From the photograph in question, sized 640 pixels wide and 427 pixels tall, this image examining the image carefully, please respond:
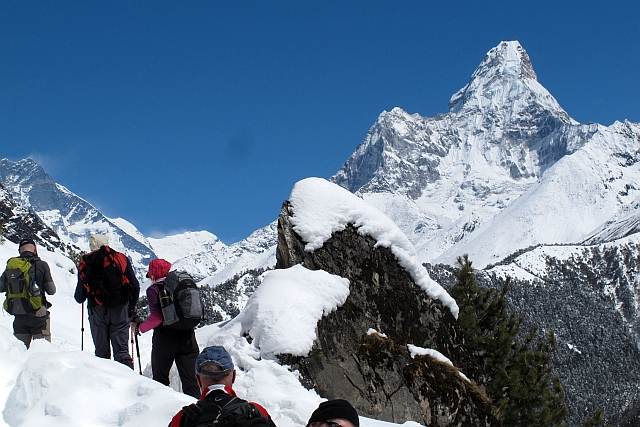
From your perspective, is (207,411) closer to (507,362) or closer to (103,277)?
(103,277)

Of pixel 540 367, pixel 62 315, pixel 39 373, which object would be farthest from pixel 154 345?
pixel 540 367

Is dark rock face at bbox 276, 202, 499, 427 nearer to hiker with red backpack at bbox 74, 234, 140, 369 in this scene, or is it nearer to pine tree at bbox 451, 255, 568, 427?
hiker with red backpack at bbox 74, 234, 140, 369

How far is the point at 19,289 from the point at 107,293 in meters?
1.86

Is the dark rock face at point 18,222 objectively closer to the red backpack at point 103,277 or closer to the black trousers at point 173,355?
the red backpack at point 103,277

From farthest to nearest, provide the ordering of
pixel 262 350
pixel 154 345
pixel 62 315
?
pixel 62 315 → pixel 262 350 → pixel 154 345

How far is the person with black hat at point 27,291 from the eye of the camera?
9906 mm

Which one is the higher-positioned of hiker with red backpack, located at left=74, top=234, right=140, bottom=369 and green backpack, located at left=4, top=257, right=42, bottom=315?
green backpack, located at left=4, top=257, right=42, bottom=315

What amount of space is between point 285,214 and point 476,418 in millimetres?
5727

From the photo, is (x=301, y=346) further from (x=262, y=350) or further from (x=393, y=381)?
(x=393, y=381)

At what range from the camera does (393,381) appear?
1152 cm

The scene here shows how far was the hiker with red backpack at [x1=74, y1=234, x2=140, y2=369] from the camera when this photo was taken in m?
9.10

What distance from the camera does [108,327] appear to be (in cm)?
939

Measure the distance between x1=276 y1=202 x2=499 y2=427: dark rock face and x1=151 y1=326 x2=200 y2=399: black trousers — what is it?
2068 millimetres

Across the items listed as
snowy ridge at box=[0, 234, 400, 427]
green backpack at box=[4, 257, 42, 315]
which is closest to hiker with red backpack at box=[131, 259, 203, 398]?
snowy ridge at box=[0, 234, 400, 427]
